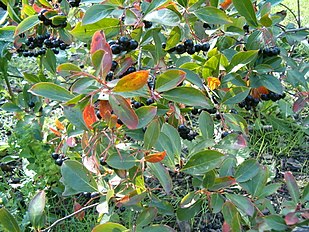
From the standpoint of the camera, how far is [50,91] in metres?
1.27

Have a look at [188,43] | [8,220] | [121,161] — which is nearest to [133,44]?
[188,43]

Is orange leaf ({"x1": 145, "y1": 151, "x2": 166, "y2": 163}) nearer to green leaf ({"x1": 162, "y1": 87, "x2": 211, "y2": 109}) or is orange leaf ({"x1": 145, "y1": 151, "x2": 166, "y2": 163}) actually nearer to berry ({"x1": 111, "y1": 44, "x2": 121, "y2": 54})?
green leaf ({"x1": 162, "y1": 87, "x2": 211, "y2": 109})

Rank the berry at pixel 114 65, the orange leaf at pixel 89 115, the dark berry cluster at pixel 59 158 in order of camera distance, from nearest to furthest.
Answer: the orange leaf at pixel 89 115
the berry at pixel 114 65
the dark berry cluster at pixel 59 158

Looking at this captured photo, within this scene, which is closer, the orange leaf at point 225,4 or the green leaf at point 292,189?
the green leaf at point 292,189

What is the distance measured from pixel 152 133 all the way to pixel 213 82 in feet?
1.12

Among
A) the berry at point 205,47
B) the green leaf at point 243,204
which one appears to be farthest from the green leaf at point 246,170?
the berry at point 205,47

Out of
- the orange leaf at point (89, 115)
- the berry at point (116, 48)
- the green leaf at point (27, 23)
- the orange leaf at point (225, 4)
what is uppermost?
the green leaf at point (27, 23)

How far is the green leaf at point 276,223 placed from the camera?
1383 millimetres

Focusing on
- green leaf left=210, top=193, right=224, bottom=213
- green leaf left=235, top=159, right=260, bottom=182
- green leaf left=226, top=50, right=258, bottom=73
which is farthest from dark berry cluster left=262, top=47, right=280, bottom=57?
green leaf left=210, top=193, right=224, bottom=213

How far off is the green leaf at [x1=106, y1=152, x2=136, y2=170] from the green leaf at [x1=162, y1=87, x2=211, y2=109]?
190mm

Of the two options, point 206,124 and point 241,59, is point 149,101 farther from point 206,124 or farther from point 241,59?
point 241,59

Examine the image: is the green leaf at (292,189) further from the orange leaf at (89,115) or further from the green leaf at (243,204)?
the orange leaf at (89,115)

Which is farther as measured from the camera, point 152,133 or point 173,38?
point 173,38

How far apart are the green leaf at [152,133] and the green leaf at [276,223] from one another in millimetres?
407
